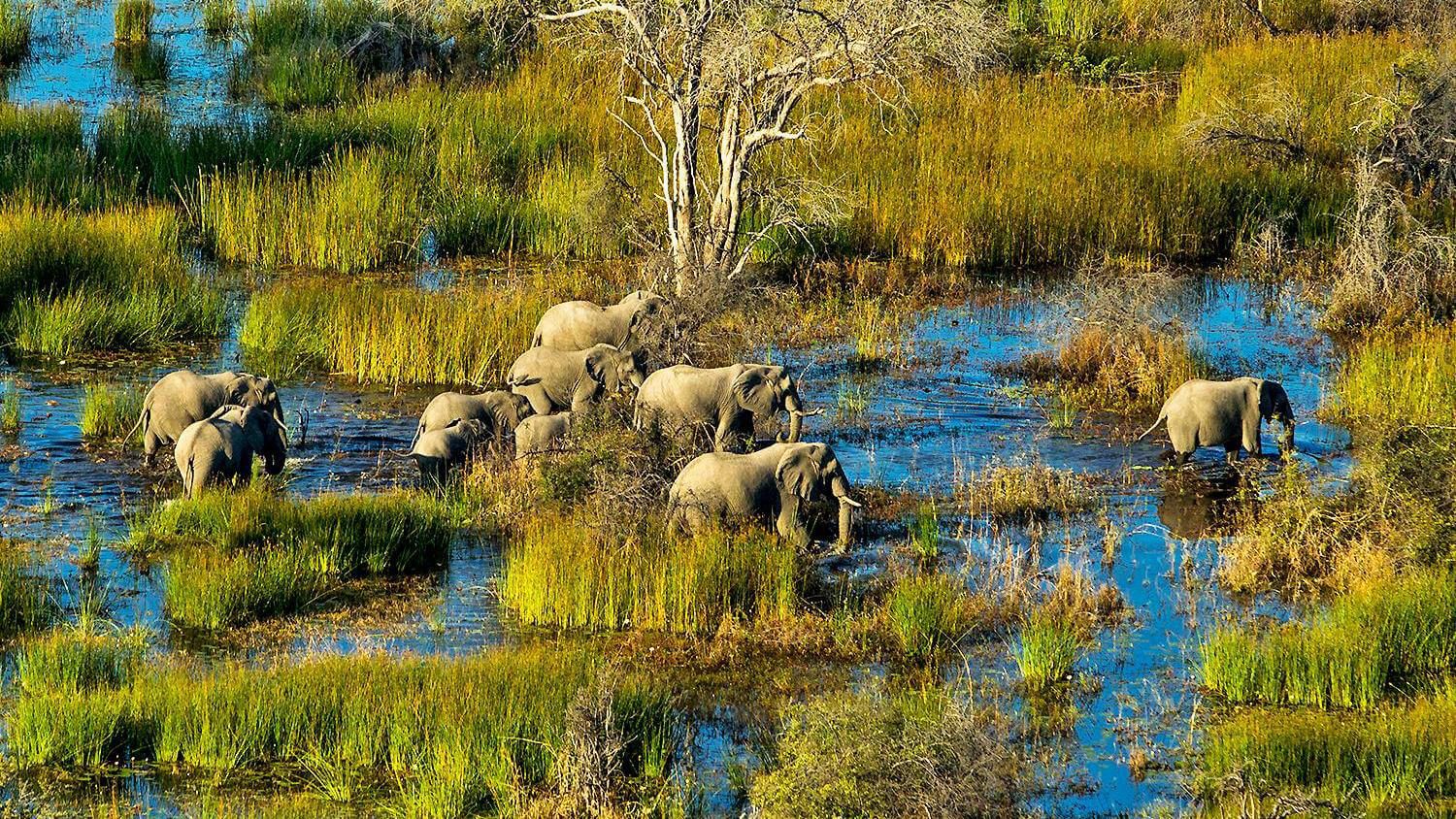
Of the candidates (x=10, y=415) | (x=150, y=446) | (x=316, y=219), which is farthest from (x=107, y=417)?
(x=316, y=219)

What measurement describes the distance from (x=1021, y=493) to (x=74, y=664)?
6.18m

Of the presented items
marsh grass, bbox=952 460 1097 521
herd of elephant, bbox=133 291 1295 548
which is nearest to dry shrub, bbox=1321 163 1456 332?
herd of elephant, bbox=133 291 1295 548

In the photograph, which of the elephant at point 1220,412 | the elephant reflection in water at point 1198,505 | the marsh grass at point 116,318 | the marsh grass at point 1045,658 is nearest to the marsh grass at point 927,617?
the marsh grass at point 1045,658

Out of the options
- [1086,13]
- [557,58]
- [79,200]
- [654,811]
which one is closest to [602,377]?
[654,811]

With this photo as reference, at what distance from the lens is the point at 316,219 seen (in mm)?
20203

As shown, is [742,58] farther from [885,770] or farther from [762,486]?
[885,770]

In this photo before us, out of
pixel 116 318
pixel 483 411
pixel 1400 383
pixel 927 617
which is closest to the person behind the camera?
pixel 927 617

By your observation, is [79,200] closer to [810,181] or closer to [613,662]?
[810,181]

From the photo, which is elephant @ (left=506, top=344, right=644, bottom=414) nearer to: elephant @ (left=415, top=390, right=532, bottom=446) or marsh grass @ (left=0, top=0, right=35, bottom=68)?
elephant @ (left=415, top=390, right=532, bottom=446)

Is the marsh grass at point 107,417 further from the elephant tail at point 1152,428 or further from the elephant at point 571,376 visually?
the elephant tail at point 1152,428

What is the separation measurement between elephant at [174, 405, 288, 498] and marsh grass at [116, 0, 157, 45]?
20160 millimetres

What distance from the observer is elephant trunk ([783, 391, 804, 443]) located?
1391 cm

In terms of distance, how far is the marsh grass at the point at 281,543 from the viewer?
37.1 ft

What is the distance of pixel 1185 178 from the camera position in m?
22.2
